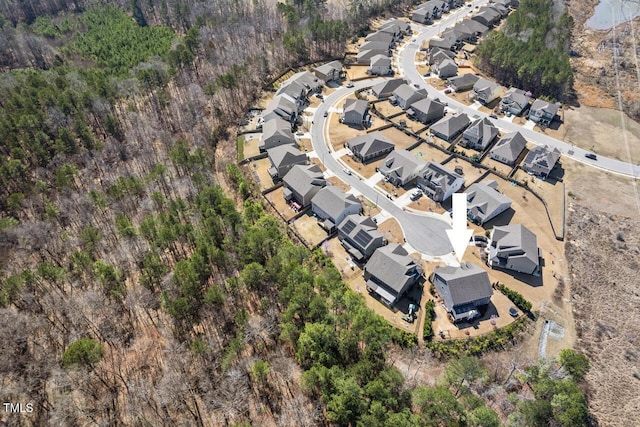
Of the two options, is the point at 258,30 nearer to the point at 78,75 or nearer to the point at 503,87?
the point at 78,75

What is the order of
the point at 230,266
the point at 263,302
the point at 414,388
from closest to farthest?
the point at 414,388
the point at 263,302
the point at 230,266

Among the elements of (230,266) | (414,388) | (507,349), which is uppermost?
(230,266)

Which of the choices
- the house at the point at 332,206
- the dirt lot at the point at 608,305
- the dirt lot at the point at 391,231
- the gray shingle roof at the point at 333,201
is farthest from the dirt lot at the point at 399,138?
the dirt lot at the point at 608,305

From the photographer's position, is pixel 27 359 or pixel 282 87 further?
pixel 282 87

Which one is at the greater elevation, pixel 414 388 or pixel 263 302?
pixel 263 302

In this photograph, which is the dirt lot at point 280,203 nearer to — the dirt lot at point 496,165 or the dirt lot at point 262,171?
the dirt lot at point 262,171

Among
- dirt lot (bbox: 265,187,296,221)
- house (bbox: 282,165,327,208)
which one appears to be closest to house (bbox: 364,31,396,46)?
house (bbox: 282,165,327,208)

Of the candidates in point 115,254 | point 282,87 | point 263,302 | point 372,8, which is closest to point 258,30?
point 282,87

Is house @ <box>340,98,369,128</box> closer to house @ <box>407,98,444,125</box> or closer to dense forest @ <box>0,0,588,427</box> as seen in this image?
house @ <box>407,98,444,125</box>
